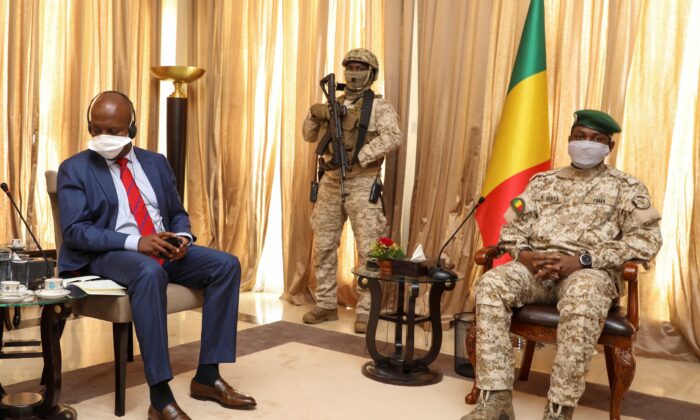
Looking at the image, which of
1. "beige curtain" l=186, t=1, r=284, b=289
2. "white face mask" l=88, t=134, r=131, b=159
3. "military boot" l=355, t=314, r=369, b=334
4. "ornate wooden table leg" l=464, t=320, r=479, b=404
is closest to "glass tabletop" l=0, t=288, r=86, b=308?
"white face mask" l=88, t=134, r=131, b=159

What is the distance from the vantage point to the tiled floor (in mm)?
3203

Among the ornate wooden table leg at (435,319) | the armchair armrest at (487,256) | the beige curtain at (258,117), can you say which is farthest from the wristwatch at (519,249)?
the beige curtain at (258,117)

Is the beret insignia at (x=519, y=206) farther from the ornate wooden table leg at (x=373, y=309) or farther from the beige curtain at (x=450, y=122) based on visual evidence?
the beige curtain at (x=450, y=122)

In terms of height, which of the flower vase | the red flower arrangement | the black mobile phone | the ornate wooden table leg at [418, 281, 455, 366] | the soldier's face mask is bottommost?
the ornate wooden table leg at [418, 281, 455, 366]

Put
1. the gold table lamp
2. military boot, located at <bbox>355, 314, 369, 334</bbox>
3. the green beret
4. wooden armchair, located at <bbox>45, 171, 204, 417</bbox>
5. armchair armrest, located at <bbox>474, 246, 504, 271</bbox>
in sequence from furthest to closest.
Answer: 1. the gold table lamp
2. military boot, located at <bbox>355, 314, 369, 334</bbox>
3. armchair armrest, located at <bbox>474, 246, 504, 271</bbox>
4. the green beret
5. wooden armchair, located at <bbox>45, 171, 204, 417</bbox>

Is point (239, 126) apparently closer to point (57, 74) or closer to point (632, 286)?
point (57, 74)

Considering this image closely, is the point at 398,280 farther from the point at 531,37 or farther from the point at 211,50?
the point at 211,50

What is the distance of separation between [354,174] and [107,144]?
5.98 feet

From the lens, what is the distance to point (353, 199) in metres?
4.29

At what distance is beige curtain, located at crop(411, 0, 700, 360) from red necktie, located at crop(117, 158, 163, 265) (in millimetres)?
2043

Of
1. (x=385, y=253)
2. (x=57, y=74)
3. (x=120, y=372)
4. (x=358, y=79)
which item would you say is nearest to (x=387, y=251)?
(x=385, y=253)

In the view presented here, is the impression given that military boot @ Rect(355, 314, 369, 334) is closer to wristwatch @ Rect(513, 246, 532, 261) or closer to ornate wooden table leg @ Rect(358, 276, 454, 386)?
ornate wooden table leg @ Rect(358, 276, 454, 386)

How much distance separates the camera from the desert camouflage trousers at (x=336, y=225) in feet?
13.9

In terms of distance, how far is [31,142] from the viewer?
4477mm
